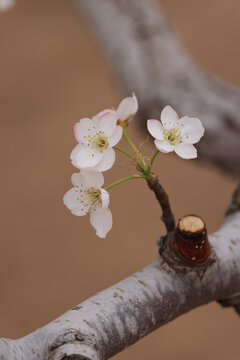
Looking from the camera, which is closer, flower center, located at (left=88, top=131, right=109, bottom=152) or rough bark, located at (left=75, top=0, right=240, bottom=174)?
flower center, located at (left=88, top=131, right=109, bottom=152)

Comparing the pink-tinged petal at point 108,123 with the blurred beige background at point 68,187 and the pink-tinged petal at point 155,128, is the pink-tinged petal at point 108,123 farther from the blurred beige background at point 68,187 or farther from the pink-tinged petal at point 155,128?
the blurred beige background at point 68,187

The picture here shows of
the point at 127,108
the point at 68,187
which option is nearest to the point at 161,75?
the point at 127,108

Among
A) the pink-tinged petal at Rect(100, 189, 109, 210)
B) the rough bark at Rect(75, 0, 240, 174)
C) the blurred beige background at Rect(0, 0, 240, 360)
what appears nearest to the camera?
the pink-tinged petal at Rect(100, 189, 109, 210)

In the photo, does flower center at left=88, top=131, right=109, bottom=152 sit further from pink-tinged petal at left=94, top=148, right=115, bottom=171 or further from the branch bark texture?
the branch bark texture

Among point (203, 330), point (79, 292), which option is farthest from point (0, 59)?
point (203, 330)

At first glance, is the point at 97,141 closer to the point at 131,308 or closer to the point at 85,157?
the point at 85,157

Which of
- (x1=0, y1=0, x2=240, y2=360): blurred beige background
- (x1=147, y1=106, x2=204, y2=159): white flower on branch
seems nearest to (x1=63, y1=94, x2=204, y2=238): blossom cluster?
(x1=147, y1=106, x2=204, y2=159): white flower on branch

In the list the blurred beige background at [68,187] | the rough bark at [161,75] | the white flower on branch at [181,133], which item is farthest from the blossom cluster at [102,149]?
the blurred beige background at [68,187]
